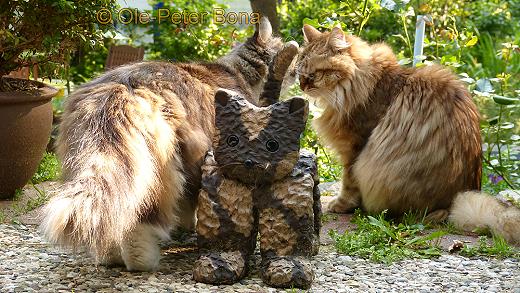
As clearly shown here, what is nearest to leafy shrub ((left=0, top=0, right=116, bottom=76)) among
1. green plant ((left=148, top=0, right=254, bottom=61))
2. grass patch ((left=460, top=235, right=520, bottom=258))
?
green plant ((left=148, top=0, right=254, bottom=61))

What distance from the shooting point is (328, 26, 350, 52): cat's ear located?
4.11 m

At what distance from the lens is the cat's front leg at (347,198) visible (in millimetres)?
4469

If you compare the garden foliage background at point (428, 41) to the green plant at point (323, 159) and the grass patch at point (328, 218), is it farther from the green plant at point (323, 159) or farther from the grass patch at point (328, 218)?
the grass patch at point (328, 218)

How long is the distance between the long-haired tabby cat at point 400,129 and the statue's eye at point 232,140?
121 cm

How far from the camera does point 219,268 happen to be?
3.12 m

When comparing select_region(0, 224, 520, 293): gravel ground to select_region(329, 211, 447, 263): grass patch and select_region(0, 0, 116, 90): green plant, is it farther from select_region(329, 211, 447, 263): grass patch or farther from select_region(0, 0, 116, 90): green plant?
select_region(0, 0, 116, 90): green plant

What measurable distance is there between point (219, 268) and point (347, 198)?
1.63 meters

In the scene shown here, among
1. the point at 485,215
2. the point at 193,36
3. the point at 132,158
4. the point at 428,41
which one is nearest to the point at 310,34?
the point at 485,215

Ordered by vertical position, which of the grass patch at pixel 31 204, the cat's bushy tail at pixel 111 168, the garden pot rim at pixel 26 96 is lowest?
the grass patch at pixel 31 204

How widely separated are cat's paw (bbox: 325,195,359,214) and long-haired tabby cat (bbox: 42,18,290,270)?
1.14 meters

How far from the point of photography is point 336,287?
3.18 m

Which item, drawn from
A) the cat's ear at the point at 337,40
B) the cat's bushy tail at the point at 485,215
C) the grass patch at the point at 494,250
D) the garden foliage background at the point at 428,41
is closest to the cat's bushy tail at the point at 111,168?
the cat's ear at the point at 337,40

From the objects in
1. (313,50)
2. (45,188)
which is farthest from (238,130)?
(45,188)

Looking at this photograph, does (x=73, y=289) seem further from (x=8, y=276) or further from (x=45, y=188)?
(x=45, y=188)
